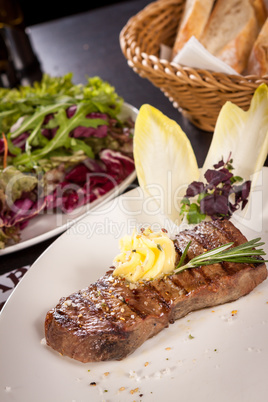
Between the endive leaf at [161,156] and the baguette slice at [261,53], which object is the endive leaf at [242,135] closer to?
the endive leaf at [161,156]

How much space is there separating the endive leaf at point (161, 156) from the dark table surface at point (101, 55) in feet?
1.34

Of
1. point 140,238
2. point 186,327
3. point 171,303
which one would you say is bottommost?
point 186,327

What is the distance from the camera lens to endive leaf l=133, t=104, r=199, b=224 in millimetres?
2453

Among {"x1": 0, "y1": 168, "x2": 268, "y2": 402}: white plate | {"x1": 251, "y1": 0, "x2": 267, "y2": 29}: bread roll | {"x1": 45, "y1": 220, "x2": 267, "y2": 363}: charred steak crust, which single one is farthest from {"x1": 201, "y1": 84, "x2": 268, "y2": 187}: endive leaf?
{"x1": 251, "y1": 0, "x2": 267, "y2": 29}: bread roll

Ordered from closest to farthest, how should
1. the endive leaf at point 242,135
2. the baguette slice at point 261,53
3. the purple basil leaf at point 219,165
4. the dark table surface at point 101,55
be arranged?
the purple basil leaf at point 219,165 < the endive leaf at point 242,135 < the baguette slice at point 261,53 < the dark table surface at point 101,55

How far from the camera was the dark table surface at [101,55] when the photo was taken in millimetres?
3574

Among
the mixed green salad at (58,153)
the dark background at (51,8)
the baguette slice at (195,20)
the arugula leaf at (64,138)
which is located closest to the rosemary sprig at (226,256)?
the mixed green salad at (58,153)

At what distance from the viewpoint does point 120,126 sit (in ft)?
10.6

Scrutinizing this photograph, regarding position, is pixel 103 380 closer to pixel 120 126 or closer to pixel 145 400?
pixel 145 400

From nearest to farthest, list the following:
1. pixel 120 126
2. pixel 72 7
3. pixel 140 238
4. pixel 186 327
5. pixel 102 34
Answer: pixel 186 327 < pixel 140 238 < pixel 120 126 < pixel 102 34 < pixel 72 7

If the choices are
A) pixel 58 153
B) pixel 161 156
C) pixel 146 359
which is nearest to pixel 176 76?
pixel 161 156

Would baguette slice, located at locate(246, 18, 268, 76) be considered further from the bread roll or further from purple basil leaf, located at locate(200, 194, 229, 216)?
purple basil leaf, located at locate(200, 194, 229, 216)

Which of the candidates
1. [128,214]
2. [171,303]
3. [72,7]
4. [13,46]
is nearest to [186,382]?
[171,303]

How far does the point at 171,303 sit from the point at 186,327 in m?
0.13
